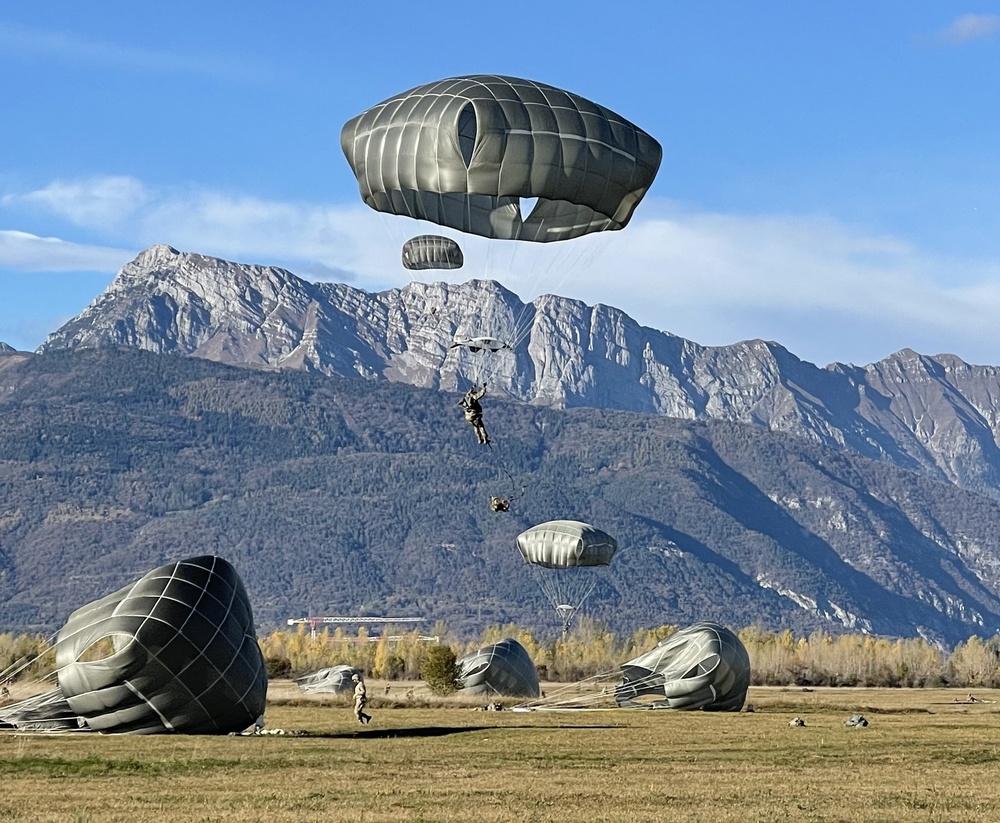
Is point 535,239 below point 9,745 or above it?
above

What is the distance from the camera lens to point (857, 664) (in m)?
150

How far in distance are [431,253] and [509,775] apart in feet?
97.3

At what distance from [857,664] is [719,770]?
120870 millimetres

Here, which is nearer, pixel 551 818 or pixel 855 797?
pixel 551 818

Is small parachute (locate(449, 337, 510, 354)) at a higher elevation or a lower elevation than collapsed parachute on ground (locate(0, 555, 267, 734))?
higher

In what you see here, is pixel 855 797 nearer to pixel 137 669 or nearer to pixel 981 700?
pixel 137 669

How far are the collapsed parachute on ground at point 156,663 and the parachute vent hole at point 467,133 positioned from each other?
11.0 metres

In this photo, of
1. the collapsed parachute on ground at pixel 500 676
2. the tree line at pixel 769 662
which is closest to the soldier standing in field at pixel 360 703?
the collapsed parachute on ground at pixel 500 676

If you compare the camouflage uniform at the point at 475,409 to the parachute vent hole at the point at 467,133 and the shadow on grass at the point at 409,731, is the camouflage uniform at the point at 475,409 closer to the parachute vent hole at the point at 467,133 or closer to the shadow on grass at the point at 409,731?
the shadow on grass at the point at 409,731

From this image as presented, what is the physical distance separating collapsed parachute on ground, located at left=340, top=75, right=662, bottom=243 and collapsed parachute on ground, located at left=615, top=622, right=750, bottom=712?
2233cm

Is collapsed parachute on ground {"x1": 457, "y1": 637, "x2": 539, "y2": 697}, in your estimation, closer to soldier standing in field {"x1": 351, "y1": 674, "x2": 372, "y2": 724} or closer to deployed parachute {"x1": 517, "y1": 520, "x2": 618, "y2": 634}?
deployed parachute {"x1": 517, "y1": 520, "x2": 618, "y2": 634}

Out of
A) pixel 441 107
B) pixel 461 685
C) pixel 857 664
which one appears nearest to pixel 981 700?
pixel 461 685

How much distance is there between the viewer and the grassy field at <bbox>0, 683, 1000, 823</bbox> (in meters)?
25.5

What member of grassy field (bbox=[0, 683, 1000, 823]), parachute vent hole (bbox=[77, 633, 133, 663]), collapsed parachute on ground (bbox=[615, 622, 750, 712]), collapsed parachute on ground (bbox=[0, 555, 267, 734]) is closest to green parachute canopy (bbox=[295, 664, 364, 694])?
collapsed parachute on ground (bbox=[615, 622, 750, 712])
